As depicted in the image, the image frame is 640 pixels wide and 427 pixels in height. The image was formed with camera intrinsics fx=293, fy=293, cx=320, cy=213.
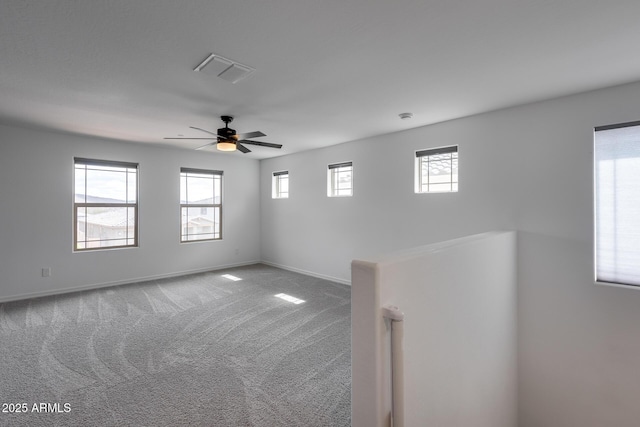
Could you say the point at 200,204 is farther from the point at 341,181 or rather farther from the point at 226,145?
the point at 341,181

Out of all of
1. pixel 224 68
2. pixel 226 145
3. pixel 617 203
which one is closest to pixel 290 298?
pixel 226 145

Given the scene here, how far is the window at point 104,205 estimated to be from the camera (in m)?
4.87

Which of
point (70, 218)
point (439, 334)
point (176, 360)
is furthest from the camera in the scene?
point (70, 218)

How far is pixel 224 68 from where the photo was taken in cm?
242

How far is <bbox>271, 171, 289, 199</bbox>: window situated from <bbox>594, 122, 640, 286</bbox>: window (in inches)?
200

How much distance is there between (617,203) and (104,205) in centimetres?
696

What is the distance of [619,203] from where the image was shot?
2.78m

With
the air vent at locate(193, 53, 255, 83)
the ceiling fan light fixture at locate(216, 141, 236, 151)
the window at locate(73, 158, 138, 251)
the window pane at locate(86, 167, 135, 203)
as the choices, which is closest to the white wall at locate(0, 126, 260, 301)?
the window at locate(73, 158, 138, 251)

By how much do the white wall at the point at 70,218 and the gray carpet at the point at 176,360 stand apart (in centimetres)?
48

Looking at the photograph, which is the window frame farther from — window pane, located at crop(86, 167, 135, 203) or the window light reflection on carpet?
window pane, located at crop(86, 167, 135, 203)

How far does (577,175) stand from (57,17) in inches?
172

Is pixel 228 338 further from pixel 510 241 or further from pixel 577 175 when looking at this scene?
pixel 577 175

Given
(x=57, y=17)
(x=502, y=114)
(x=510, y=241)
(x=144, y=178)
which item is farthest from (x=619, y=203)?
(x=144, y=178)

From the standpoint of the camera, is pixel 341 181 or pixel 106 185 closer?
pixel 106 185
